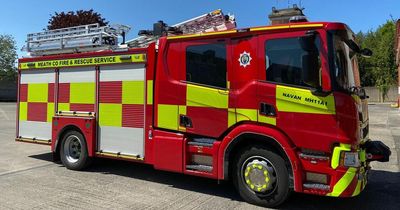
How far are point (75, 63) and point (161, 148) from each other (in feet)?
9.65

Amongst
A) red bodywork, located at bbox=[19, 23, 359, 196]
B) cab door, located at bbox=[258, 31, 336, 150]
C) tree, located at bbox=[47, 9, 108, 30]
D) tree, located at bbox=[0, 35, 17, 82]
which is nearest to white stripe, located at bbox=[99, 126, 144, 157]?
red bodywork, located at bbox=[19, 23, 359, 196]

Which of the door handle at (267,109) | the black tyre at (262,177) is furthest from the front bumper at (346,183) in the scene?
the door handle at (267,109)

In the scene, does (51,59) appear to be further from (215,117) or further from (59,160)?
(215,117)

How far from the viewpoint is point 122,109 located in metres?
7.91

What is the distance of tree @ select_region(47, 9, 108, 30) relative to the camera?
145 feet

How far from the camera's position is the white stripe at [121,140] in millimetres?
7611

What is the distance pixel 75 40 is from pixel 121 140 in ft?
8.25

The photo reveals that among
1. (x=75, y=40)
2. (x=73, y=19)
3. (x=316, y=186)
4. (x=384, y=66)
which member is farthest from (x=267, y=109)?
(x=384, y=66)

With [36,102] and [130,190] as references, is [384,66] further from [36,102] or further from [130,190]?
[130,190]

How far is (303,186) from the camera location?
224 inches

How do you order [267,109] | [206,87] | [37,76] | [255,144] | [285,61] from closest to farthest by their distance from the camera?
[285,61]
[267,109]
[255,144]
[206,87]
[37,76]

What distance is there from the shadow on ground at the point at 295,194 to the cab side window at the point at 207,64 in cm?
185

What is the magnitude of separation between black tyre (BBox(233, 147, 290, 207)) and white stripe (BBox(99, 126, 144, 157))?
212 centimetres

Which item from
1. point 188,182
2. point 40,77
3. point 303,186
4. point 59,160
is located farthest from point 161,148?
point 40,77
